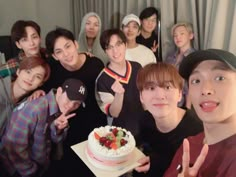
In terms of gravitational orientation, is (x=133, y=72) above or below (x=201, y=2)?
below

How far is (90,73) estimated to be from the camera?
1.72 meters

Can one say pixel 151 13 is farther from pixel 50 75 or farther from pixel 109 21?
pixel 50 75

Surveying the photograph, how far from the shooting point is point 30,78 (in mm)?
1470

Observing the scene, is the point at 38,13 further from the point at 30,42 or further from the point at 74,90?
the point at 74,90

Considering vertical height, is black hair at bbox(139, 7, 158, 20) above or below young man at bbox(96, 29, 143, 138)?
above

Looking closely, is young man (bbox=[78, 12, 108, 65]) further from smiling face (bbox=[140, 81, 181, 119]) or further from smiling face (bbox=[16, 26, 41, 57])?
smiling face (bbox=[140, 81, 181, 119])

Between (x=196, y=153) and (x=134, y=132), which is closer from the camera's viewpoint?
(x=196, y=153)

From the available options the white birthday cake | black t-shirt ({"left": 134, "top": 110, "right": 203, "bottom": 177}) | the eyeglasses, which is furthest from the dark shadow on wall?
black t-shirt ({"left": 134, "top": 110, "right": 203, "bottom": 177})

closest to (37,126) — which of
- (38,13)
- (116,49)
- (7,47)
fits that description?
(116,49)

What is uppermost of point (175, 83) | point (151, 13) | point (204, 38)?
point (151, 13)

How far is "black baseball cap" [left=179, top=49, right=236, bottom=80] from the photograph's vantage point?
687mm

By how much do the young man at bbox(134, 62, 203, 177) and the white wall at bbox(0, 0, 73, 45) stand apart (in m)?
2.79

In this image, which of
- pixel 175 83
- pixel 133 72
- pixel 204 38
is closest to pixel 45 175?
pixel 133 72

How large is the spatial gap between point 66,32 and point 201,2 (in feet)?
3.62
